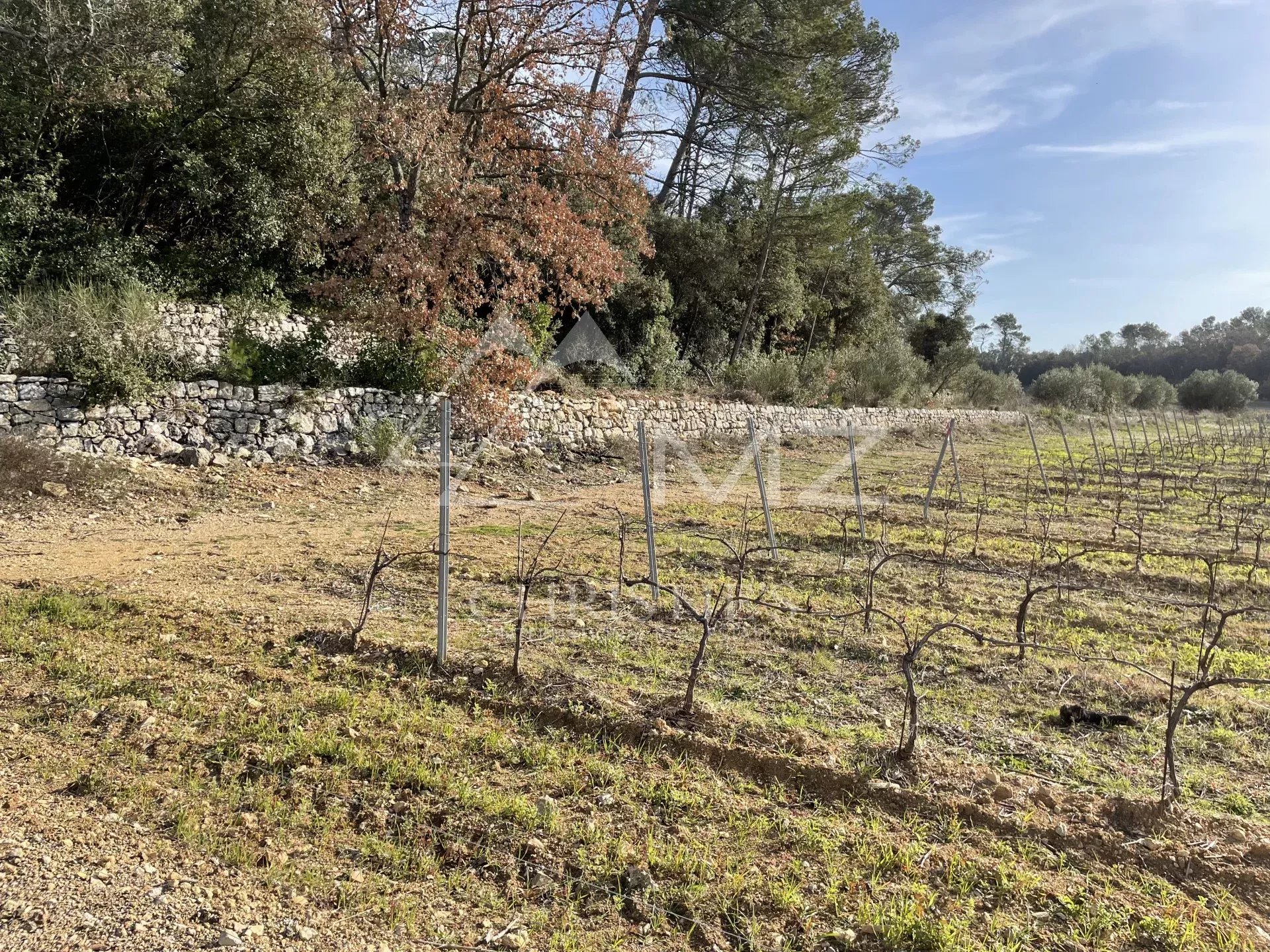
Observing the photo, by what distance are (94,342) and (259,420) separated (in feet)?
6.34

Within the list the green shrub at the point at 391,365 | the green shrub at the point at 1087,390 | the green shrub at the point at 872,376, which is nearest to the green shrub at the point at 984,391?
the green shrub at the point at 1087,390

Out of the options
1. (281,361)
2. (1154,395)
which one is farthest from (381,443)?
(1154,395)

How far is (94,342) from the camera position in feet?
27.1

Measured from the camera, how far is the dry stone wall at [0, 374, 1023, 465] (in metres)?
7.99

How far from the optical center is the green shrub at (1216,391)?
4534 cm

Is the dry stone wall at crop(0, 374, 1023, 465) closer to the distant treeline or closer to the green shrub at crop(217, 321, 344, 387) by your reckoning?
the green shrub at crop(217, 321, 344, 387)

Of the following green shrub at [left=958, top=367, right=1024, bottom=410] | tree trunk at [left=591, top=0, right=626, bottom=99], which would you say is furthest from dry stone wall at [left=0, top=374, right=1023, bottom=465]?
green shrub at [left=958, top=367, right=1024, bottom=410]

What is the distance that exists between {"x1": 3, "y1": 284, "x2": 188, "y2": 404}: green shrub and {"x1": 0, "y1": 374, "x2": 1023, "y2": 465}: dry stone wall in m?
0.23

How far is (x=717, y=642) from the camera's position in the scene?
493cm

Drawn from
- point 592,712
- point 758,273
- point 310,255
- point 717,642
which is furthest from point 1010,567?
point 758,273

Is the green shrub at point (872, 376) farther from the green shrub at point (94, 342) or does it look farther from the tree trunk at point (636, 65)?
the green shrub at point (94, 342)

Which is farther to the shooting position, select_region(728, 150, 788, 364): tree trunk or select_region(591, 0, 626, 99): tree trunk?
select_region(728, 150, 788, 364): tree trunk

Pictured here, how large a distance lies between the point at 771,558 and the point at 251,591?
4.53m

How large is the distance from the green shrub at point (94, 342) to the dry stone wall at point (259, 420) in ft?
0.75
